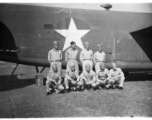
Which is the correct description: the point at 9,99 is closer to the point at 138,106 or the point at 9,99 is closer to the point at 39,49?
the point at 39,49

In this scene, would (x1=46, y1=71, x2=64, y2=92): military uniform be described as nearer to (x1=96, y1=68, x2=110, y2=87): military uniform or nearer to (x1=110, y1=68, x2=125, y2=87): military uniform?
(x1=96, y1=68, x2=110, y2=87): military uniform

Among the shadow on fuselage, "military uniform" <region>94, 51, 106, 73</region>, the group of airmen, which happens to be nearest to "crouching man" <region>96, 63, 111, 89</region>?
the group of airmen

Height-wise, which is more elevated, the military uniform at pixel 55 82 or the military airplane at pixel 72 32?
the military airplane at pixel 72 32

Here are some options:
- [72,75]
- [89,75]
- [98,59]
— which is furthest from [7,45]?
[98,59]

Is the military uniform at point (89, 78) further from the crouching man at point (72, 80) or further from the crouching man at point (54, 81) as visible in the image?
the crouching man at point (54, 81)

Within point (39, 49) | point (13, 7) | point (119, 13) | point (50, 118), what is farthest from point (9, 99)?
point (119, 13)

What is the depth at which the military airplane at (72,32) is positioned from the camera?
5973mm

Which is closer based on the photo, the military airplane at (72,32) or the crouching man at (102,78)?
the crouching man at (102,78)

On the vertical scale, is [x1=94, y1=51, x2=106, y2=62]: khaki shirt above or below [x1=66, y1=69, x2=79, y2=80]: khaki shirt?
above

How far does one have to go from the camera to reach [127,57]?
680 centimetres

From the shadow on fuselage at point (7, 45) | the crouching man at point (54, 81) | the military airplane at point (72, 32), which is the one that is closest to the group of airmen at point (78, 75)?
the crouching man at point (54, 81)

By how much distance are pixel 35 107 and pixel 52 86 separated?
56.5 inches

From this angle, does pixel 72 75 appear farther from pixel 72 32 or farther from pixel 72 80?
pixel 72 32

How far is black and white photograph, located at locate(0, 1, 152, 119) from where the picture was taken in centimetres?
410
